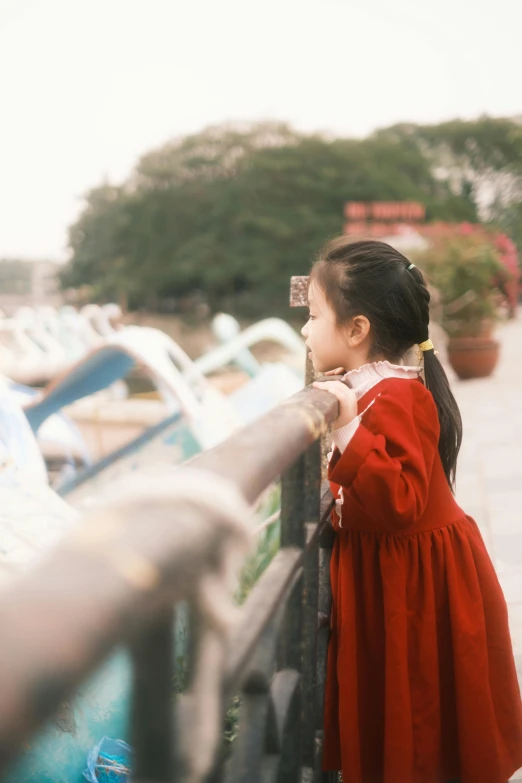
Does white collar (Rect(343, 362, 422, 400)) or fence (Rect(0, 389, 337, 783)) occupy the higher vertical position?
fence (Rect(0, 389, 337, 783))

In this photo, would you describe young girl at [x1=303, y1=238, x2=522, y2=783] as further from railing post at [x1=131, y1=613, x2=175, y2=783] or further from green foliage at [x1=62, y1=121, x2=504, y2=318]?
green foliage at [x1=62, y1=121, x2=504, y2=318]

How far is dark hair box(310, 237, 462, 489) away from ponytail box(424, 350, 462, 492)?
7 centimetres

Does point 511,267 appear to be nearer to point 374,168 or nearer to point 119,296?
point 374,168

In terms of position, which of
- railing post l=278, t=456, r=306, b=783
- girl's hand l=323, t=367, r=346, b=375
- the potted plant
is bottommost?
the potted plant

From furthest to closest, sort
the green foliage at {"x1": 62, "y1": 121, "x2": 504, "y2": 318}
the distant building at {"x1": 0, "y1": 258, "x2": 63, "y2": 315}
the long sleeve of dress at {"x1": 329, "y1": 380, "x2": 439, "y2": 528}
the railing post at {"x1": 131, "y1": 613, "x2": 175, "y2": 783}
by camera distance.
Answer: the distant building at {"x1": 0, "y1": 258, "x2": 63, "y2": 315} < the green foliage at {"x1": 62, "y1": 121, "x2": 504, "y2": 318} < the long sleeve of dress at {"x1": 329, "y1": 380, "x2": 439, "y2": 528} < the railing post at {"x1": 131, "y1": 613, "x2": 175, "y2": 783}

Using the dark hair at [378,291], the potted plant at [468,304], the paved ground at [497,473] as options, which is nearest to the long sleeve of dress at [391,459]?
the dark hair at [378,291]

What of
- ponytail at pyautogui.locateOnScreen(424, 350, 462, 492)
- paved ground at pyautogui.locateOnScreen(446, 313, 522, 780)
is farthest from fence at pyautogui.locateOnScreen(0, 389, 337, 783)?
paved ground at pyautogui.locateOnScreen(446, 313, 522, 780)

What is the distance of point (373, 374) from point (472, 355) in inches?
264

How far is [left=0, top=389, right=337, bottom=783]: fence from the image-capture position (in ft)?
0.95

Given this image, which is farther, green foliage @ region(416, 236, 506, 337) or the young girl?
green foliage @ region(416, 236, 506, 337)

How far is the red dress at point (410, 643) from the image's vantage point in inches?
52.8

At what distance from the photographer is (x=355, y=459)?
4.03 ft

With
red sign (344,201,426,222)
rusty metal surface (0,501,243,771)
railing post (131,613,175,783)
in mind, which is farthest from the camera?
red sign (344,201,426,222)

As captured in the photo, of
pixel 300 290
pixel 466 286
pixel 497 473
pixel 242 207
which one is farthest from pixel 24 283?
pixel 300 290
